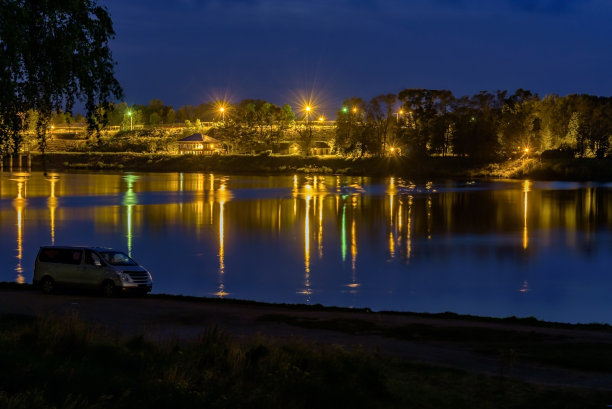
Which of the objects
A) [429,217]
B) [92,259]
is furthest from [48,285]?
[429,217]

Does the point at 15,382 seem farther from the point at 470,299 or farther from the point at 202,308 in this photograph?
the point at 470,299

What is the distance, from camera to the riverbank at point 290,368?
13.1 metres

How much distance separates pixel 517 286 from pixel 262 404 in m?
26.0

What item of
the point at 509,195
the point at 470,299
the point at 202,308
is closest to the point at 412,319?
the point at 202,308

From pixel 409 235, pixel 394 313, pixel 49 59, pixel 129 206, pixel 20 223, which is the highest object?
pixel 49 59

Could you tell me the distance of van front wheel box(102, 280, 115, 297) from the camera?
27219 mm

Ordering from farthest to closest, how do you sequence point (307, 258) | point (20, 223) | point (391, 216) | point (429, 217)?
point (391, 216) → point (429, 217) → point (20, 223) → point (307, 258)

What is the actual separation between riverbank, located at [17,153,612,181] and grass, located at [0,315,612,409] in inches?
5226

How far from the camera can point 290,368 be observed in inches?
571

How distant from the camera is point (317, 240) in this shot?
176ft

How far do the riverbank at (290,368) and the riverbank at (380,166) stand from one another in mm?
127946

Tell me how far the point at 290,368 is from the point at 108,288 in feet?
47.4

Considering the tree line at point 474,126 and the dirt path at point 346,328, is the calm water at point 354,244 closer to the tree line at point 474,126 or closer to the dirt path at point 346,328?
the dirt path at point 346,328

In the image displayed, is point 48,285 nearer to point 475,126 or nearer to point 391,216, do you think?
point 391,216
